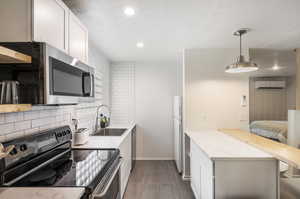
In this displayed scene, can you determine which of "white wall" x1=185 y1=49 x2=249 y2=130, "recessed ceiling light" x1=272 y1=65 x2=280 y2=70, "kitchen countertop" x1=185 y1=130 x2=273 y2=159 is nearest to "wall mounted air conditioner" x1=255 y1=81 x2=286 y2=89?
"recessed ceiling light" x1=272 y1=65 x2=280 y2=70

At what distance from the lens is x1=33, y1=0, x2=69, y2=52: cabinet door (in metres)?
1.15

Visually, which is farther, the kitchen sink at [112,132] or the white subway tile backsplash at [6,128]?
the kitchen sink at [112,132]

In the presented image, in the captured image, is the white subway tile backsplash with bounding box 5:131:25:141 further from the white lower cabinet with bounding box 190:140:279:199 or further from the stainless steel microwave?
the white lower cabinet with bounding box 190:140:279:199

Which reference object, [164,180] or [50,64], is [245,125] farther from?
[50,64]

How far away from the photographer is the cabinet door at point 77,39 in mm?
1608

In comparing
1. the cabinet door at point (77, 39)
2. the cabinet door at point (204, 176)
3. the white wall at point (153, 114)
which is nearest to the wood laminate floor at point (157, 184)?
the white wall at point (153, 114)

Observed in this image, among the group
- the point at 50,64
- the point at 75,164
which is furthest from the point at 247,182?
the point at 50,64

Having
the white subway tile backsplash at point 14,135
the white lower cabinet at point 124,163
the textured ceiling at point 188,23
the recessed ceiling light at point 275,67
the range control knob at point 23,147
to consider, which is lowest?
the white lower cabinet at point 124,163

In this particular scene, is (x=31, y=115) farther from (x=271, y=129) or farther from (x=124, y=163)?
(x=271, y=129)

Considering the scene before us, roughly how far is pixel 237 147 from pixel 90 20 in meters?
2.19

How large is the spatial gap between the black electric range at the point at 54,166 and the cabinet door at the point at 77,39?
2.45 ft

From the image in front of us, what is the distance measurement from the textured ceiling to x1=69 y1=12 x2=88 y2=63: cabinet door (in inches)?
7.1

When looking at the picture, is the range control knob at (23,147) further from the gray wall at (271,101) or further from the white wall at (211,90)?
the gray wall at (271,101)

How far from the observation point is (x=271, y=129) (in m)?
3.61
